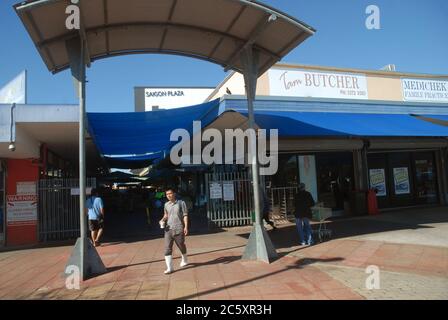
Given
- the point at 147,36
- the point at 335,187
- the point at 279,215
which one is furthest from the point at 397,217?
the point at 147,36

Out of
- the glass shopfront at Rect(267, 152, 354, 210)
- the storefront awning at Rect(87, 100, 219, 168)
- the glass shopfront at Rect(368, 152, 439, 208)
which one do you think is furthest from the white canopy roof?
the glass shopfront at Rect(368, 152, 439, 208)

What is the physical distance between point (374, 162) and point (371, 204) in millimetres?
2187

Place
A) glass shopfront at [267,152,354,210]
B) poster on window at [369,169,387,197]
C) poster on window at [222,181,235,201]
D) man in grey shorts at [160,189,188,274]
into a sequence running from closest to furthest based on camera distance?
man in grey shorts at [160,189,188,274]
poster on window at [222,181,235,201]
glass shopfront at [267,152,354,210]
poster on window at [369,169,387,197]

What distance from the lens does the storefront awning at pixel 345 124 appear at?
12.8 m

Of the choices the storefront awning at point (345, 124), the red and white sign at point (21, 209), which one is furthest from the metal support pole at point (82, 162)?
the storefront awning at point (345, 124)

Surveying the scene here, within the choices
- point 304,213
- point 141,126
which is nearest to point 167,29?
point 141,126

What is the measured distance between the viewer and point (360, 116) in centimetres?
1504

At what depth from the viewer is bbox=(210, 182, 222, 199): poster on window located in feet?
46.9

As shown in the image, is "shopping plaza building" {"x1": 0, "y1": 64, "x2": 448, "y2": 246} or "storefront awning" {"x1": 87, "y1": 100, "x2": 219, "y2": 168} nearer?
"storefront awning" {"x1": 87, "y1": 100, "x2": 219, "y2": 168}

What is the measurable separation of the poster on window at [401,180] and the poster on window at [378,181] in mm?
647

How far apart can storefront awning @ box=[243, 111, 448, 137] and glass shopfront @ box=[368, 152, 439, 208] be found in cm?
249

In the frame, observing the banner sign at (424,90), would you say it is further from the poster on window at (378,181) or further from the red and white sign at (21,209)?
the red and white sign at (21,209)

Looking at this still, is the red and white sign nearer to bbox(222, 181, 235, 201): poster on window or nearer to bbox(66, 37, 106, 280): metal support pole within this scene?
bbox(66, 37, 106, 280): metal support pole

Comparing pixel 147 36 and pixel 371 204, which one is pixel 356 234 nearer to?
pixel 371 204
